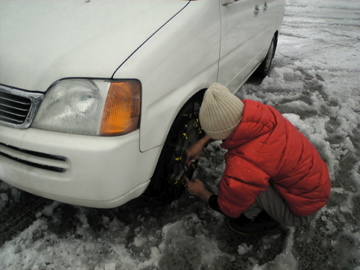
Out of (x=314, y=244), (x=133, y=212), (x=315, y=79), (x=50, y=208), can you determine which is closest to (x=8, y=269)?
(x=50, y=208)

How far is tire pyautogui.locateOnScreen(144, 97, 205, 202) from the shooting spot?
1704 millimetres

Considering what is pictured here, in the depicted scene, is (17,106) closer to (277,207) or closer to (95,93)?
(95,93)

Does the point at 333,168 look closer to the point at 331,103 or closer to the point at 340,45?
the point at 331,103

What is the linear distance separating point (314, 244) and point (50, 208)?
1694mm

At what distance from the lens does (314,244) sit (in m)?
1.78

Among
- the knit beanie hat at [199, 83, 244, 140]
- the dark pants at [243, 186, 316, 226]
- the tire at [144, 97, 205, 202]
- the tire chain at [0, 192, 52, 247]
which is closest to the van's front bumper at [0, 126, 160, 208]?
the tire at [144, 97, 205, 202]

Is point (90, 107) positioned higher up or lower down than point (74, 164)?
higher up

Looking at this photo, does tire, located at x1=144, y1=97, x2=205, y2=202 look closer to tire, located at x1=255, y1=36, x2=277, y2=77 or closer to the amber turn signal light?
the amber turn signal light

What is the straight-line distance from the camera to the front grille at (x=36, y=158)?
4.38 feet

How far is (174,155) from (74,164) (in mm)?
631

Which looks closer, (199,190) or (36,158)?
(36,158)

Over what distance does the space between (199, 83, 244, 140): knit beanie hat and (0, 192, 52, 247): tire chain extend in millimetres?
1304

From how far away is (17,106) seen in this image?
1.40 meters

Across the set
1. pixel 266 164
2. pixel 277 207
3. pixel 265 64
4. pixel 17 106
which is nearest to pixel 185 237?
pixel 277 207
